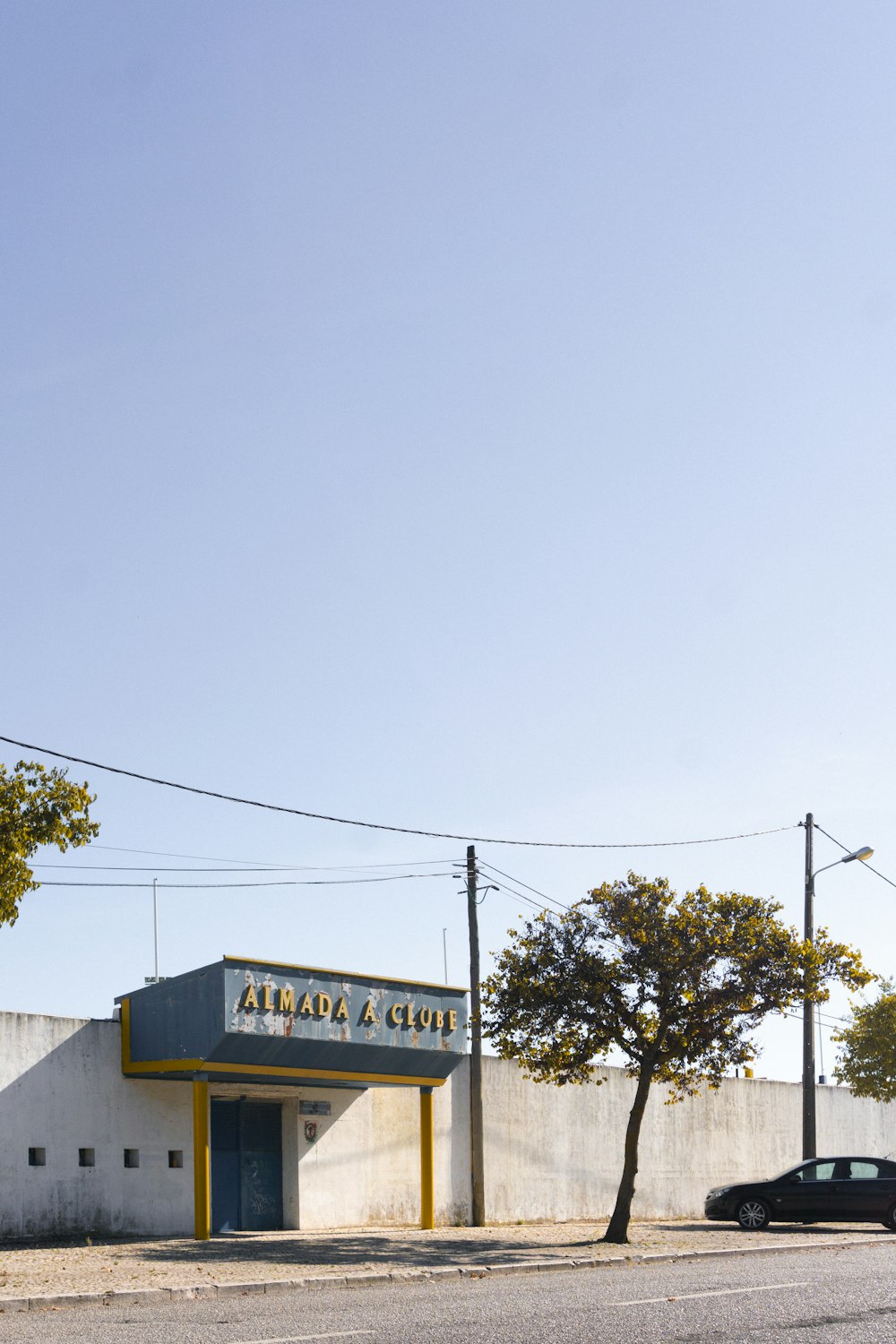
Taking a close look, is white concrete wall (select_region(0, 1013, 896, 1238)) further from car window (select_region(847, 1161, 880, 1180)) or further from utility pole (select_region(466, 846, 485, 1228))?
car window (select_region(847, 1161, 880, 1180))

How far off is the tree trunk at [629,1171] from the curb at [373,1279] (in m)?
1.96

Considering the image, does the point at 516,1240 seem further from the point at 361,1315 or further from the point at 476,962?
the point at 361,1315

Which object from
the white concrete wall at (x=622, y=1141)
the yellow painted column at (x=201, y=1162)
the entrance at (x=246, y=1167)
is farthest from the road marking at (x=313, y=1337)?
the white concrete wall at (x=622, y=1141)

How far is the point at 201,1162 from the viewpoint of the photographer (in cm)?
2216

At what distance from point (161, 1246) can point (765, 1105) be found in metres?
22.1

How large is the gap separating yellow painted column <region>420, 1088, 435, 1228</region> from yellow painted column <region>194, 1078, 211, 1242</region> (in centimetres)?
540

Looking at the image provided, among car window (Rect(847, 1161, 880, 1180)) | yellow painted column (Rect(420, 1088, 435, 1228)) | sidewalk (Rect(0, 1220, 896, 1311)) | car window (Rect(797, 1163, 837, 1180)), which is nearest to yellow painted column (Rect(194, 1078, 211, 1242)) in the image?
sidewalk (Rect(0, 1220, 896, 1311))

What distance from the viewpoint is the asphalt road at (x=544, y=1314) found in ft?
36.6

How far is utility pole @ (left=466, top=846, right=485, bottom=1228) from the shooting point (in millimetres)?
27391

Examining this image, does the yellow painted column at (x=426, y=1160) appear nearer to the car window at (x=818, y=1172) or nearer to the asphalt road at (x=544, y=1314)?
the car window at (x=818, y=1172)

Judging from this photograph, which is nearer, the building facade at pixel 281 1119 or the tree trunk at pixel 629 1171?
the building facade at pixel 281 1119

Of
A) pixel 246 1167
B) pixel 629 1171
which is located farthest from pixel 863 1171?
pixel 246 1167

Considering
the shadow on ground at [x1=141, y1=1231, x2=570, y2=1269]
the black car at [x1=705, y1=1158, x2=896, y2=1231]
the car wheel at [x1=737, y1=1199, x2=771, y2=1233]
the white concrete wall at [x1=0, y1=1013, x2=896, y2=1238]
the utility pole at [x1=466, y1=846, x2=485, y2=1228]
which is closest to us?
the shadow on ground at [x1=141, y1=1231, x2=570, y2=1269]

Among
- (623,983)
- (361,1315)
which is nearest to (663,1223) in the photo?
(623,983)
